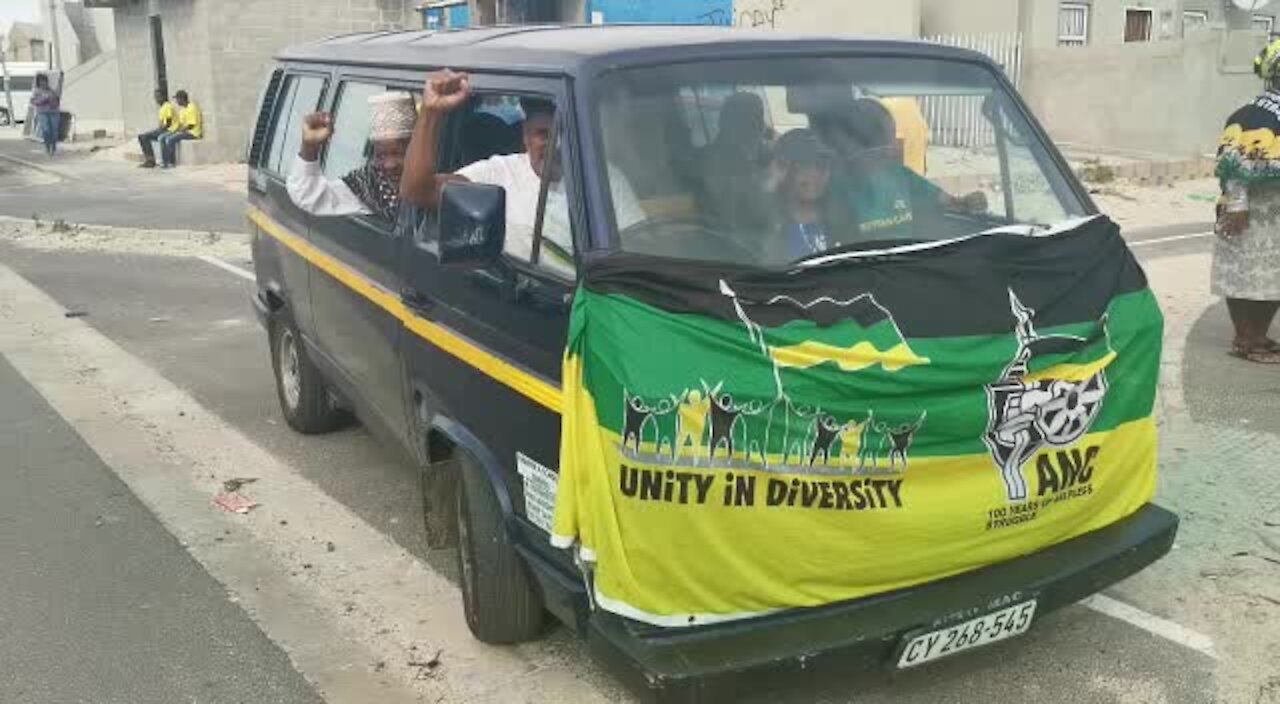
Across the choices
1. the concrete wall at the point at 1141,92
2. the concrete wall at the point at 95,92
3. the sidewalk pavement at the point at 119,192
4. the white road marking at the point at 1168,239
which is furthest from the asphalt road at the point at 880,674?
the concrete wall at the point at 95,92

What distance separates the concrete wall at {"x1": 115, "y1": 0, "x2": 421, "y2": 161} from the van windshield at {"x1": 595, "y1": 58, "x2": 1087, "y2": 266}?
730 inches

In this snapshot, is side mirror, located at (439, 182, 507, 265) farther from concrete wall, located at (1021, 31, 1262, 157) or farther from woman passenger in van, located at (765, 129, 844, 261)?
concrete wall, located at (1021, 31, 1262, 157)

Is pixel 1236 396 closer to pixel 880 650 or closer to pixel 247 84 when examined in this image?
pixel 880 650

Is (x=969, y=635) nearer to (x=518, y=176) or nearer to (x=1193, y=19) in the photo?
(x=518, y=176)

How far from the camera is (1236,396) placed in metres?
6.36

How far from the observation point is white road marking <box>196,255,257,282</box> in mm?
10799

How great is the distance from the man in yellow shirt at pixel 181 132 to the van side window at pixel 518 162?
1878 cm

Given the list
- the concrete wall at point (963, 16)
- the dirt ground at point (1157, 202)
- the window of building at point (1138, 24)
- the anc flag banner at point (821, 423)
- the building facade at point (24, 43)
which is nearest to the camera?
the anc flag banner at point (821, 423)

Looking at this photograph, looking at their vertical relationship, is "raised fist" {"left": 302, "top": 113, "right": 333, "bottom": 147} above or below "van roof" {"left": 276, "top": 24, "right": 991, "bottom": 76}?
below

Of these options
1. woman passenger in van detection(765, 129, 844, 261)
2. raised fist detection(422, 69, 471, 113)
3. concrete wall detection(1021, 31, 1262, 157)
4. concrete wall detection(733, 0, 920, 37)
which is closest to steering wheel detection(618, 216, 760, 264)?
woman passenger in van detection(765, 129, 844, 261)

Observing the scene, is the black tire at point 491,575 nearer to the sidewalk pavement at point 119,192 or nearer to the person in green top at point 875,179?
the person in green top at point 875,179

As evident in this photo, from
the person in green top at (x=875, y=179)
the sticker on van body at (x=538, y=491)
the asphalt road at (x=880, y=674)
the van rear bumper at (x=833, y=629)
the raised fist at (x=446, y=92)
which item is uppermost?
the raised fist at (x=446, y=92)

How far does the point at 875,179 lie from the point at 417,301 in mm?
1573

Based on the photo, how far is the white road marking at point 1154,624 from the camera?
3789 mm
